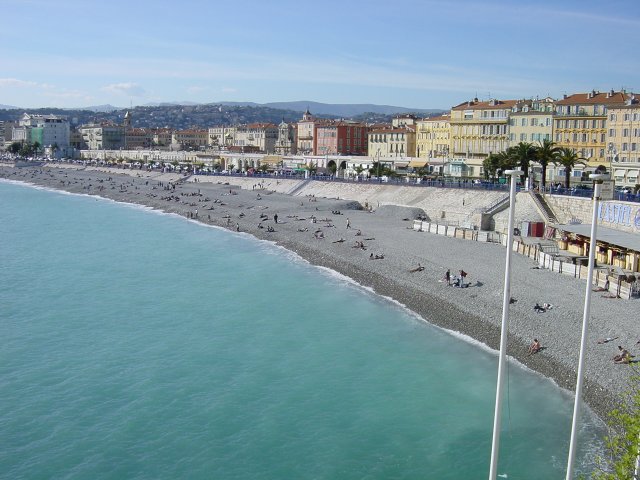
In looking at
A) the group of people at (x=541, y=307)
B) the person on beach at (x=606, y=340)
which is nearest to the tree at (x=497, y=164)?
the group of people at (x=541, y=307)

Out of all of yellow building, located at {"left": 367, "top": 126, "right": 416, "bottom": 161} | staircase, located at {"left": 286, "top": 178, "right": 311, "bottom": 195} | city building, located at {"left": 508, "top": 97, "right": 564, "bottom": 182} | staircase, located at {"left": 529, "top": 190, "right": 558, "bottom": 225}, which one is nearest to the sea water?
staircase, located at {"left": 529, "top": 190, "right": 558, "bottom": 225}

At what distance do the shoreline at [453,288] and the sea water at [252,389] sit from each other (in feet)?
3.39

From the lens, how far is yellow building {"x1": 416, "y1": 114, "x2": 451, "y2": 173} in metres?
77.2

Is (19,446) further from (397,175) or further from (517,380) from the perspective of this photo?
(397,175)

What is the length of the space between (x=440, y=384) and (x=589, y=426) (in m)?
4.98

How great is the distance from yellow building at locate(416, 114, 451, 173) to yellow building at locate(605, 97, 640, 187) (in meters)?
20.8

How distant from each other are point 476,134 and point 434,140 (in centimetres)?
826

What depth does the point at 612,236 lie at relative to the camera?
33.2 m

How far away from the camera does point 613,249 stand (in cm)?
3225

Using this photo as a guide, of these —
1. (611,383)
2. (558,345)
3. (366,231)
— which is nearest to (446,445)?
(611,383)

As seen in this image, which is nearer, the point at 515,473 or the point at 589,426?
the point at 515,473

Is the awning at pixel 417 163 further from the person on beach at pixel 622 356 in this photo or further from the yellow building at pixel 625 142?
the person on beach at pixel 622 356

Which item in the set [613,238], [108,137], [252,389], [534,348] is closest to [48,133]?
[108,137]

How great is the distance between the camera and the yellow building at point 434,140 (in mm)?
77225
